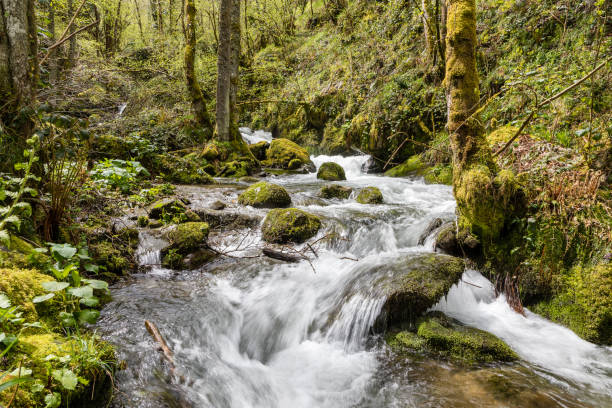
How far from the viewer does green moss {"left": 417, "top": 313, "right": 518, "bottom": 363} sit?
309 cm

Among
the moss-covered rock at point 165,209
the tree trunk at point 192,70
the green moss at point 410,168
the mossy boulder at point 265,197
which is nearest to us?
the moss-covered rock at point 165,209

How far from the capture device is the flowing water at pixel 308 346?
261 centimetres

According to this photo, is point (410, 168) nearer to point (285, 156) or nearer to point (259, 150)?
point (285, 156)

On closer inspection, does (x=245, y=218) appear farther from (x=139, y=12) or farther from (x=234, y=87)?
(x=139, y=12)

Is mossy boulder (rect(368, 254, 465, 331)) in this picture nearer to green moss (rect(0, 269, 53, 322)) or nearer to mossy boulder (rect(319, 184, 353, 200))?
green moss (rect(0, 269, 53, 322))

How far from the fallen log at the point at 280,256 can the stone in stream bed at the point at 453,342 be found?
6.60 ft

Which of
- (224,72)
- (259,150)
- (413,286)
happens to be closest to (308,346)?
(413,286)

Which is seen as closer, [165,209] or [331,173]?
[165,209]

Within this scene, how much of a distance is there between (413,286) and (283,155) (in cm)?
1041

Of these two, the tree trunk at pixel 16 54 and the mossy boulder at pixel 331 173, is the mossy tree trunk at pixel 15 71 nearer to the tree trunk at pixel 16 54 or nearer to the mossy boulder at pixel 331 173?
the tree trunk at pixel 16 54

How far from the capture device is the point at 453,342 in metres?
3.21

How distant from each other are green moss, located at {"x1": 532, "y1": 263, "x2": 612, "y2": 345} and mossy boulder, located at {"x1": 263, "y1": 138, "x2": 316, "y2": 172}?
9.87 m

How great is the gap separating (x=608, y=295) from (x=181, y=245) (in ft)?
17.6

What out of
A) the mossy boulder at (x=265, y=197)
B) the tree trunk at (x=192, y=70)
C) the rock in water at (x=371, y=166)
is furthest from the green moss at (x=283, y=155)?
the mossy boulder at (x=265, y=197)
